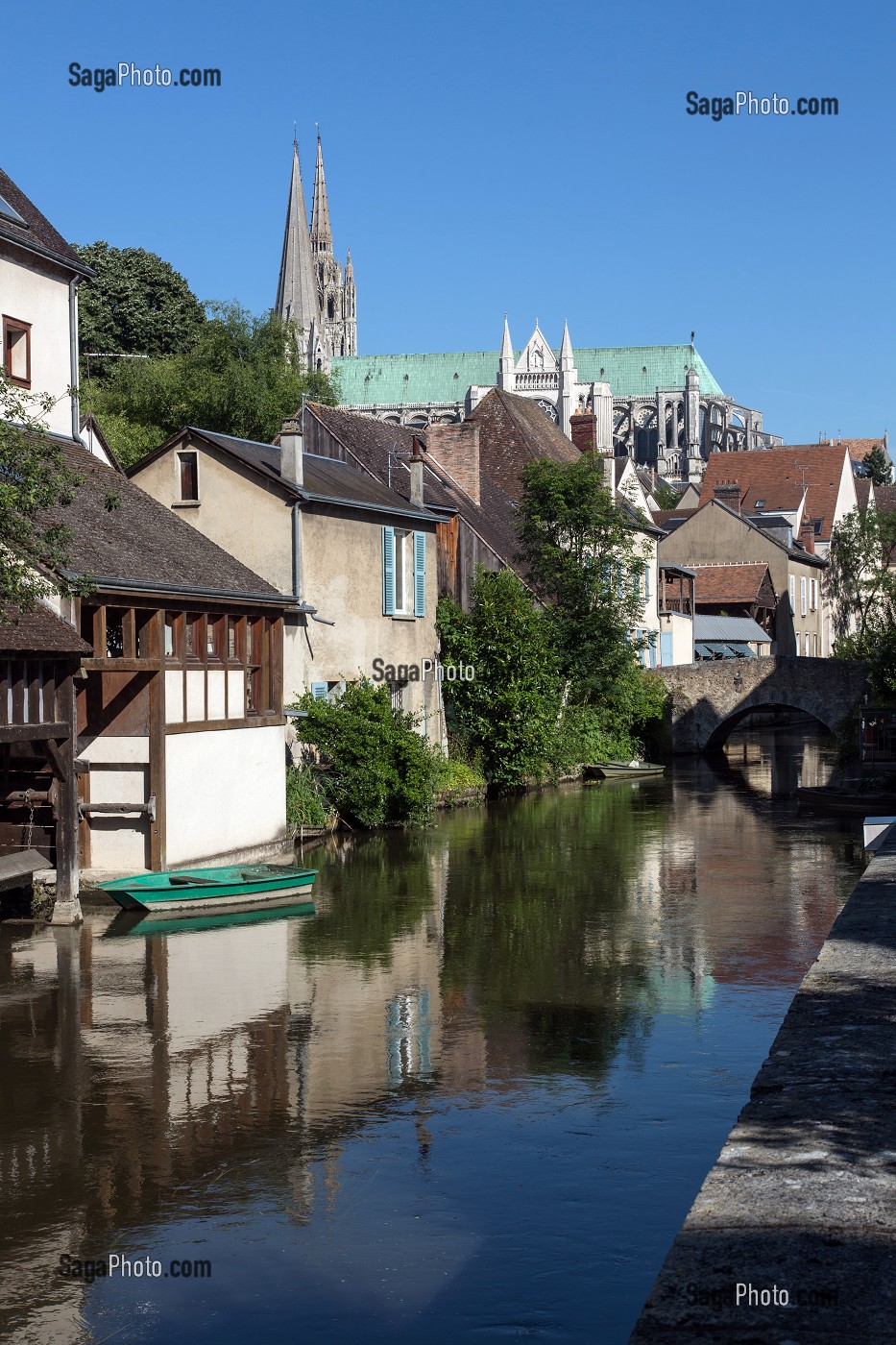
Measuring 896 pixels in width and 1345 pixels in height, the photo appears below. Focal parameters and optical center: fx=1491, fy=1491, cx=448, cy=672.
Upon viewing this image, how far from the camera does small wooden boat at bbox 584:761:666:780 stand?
4044 centimetres

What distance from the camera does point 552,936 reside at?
1888 centimetres

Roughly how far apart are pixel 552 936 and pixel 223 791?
6.22m

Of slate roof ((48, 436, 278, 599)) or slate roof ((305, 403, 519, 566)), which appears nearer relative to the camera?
slate roof ((48, 436, 278, 599))

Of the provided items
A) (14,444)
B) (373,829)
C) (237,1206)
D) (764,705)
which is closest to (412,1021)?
(237,1206)

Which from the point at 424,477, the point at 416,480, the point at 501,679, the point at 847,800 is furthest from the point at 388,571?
the point at 847,800

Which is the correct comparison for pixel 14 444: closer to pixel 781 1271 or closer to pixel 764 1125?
pixel 764 1125

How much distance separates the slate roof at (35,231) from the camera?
882 inches

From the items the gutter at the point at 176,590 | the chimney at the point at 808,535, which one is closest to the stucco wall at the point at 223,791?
the gutter at the point at 176,590

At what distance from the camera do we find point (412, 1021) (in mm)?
14477

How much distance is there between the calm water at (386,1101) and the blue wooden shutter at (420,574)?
10.8 metres

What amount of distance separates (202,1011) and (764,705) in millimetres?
35201

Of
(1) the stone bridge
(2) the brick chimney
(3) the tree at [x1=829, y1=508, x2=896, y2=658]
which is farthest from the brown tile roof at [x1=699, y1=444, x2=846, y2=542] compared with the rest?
(2) the brick chimney

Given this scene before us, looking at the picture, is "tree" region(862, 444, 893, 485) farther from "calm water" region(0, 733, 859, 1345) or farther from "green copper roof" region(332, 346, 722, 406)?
"calm water" region(0, 733, 859, 1345)

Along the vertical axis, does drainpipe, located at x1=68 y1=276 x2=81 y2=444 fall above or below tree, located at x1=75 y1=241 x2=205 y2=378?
below
